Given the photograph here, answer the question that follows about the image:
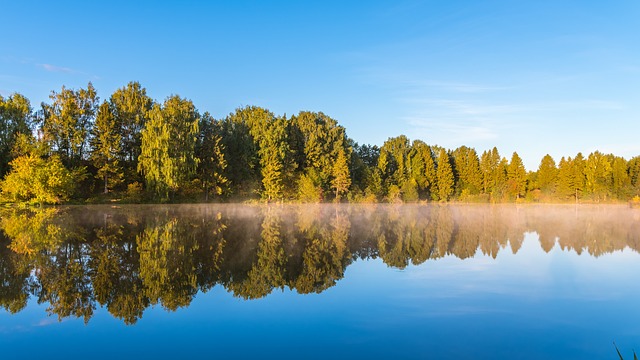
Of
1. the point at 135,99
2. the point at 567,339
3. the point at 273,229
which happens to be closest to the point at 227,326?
the point at 567,339

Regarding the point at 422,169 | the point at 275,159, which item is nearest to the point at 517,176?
the point at 422,169

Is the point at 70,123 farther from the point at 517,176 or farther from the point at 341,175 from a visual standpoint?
the point at 517,176

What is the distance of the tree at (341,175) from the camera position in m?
60.2

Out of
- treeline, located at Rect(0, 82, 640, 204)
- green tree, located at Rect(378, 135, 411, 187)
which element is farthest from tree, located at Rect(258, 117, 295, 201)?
green tree, located at Rect(378, 135, 411, 187)

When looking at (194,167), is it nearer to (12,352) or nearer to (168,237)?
(168,237)

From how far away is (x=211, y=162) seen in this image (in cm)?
5244

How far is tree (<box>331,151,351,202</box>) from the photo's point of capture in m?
60.2

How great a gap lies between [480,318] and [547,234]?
1647 cm

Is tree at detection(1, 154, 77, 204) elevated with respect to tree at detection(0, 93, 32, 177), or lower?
lower

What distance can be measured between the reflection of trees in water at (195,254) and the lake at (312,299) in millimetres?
79

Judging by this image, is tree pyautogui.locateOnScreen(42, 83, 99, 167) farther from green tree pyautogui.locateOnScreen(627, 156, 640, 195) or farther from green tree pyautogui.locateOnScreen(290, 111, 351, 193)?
green tree pyautogui.locateOnScreen(627, 156, 640, 195)

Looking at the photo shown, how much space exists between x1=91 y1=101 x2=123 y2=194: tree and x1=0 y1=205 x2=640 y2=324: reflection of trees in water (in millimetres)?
23610

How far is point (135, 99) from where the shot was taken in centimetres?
5225

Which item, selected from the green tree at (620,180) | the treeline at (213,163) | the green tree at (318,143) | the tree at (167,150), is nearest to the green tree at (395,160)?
the treeline at (213,163)
